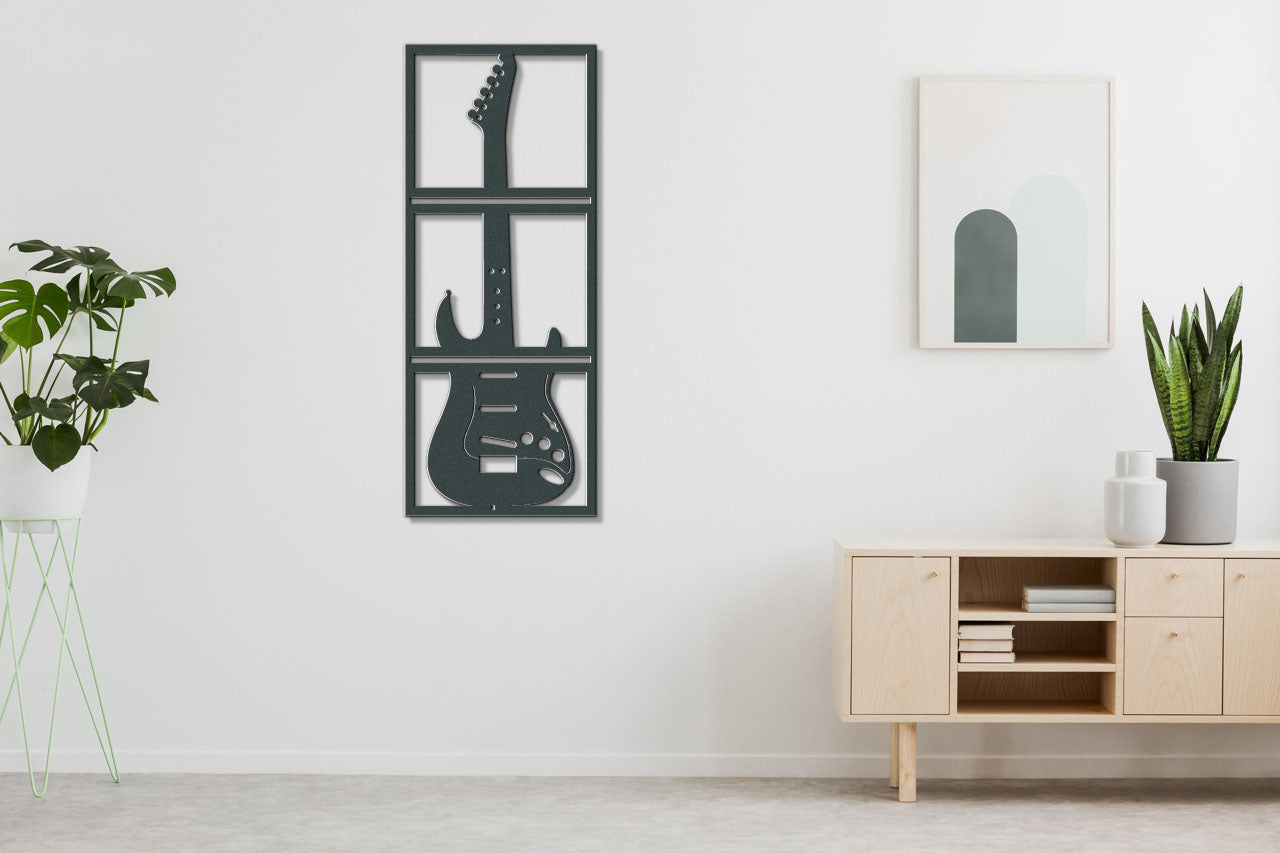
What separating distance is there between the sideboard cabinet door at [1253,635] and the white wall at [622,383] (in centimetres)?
44

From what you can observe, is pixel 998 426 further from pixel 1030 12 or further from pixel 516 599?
pixel 516 599

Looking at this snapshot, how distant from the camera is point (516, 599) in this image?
3.19 meters

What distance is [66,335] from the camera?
304 cm

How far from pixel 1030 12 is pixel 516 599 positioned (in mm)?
2366

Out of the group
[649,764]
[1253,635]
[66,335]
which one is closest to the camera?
[1253,635]

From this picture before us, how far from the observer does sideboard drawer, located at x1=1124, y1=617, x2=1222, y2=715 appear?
2777 mm

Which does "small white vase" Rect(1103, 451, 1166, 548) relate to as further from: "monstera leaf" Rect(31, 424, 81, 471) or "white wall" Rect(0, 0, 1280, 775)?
"monstera leaf" Rect(31, 424, 81, 471)

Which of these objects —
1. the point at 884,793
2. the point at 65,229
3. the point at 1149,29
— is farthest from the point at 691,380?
the point at 65,229

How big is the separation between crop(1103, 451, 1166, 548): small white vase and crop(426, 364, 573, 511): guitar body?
5.06 feet

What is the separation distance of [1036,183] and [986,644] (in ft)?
4.51

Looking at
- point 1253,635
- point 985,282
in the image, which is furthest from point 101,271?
point 1253,635

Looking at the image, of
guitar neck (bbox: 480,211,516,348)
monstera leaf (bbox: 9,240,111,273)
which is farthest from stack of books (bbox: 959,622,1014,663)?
monstera leaf (bbox: 9,240,111,273)

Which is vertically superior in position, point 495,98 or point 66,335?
point 495,98

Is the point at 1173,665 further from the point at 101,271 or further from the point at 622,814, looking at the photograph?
Answer: the point at 101,271
